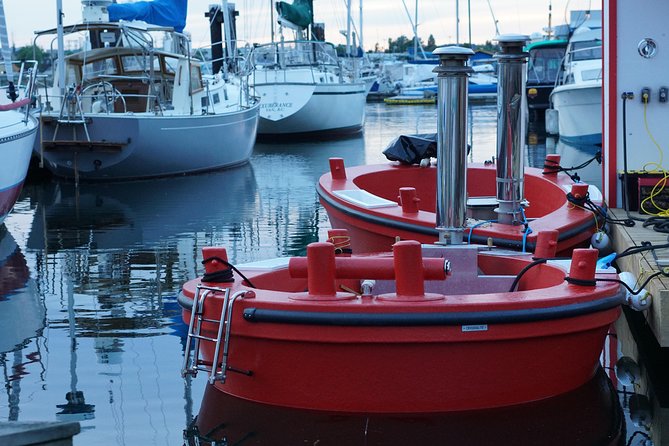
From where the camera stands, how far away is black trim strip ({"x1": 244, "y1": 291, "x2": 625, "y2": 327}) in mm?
5242

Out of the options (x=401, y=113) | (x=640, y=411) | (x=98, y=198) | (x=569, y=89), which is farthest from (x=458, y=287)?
(x=401, y=113)

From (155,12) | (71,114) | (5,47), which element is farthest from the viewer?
(155,12)

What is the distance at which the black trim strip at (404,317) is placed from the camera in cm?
524

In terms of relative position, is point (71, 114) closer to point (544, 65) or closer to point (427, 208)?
point (427, 208)

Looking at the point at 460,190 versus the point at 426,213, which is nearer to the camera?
the point at 460,190

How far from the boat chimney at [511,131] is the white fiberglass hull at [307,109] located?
2149 centimetres

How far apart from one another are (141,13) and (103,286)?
12606 mm

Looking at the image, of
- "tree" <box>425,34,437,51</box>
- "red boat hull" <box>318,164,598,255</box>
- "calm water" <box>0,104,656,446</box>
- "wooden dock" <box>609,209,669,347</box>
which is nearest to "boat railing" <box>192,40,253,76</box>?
"calm water" <box>0,104,656,446</box>

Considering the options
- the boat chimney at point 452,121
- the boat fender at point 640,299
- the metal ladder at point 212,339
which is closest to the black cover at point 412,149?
the boat chimney at point 452,121

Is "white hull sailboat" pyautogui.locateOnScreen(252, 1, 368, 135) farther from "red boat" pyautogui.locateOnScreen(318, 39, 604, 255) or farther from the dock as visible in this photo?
the dock

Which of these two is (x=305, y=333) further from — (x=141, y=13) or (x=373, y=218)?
(x=141, y=13)

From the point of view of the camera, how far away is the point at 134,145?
18.2 m

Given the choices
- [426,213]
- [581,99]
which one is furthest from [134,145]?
[426,213]

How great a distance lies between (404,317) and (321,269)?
507 mm
